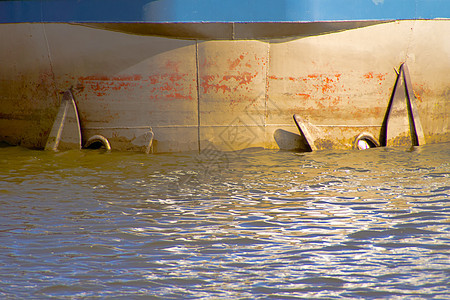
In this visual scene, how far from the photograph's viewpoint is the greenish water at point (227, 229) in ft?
9.37

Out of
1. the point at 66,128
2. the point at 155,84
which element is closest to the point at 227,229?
the point at 155,84

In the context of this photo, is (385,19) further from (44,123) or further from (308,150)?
(44,123)

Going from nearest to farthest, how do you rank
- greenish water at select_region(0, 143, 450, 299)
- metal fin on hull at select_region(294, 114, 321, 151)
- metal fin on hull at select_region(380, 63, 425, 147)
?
greenish water at select_region(0, 143, 450, 299)
metal fin on hull at select_region(294, 114, 321, 151)
metal fin on hull at select_region(380, 63, 425, 147)

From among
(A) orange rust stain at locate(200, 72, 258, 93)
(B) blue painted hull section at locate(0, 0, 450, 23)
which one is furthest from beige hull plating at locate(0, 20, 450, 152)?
(B) blue painted hull section at locate(0, 0, 450, 23)

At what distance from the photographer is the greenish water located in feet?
9.37

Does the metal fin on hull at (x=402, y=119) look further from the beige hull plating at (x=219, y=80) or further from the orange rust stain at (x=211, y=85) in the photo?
the orange rust stain at (x=211, y=85)

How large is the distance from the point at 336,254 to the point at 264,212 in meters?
0.94

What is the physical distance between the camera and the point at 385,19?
245 inches

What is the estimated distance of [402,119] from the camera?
667 cm

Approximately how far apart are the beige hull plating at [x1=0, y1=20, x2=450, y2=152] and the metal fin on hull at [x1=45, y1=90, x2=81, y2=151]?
0.09 meters

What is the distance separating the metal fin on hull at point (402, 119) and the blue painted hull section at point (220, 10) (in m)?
0.73

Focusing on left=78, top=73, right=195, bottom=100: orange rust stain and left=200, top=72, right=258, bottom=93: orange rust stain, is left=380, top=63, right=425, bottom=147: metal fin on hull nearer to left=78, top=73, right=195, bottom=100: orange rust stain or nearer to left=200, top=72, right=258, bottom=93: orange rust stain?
left=200, top=72, right=258, bottom=93: orange rust stain

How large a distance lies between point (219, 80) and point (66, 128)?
75.3 inches

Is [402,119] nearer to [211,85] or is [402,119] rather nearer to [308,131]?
[308,131]
